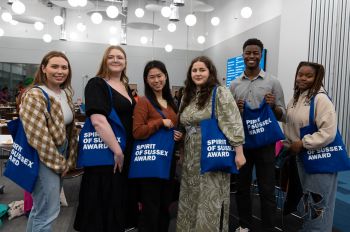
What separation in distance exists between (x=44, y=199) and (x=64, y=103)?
70 cm

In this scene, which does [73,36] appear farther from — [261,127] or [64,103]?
[261,127]

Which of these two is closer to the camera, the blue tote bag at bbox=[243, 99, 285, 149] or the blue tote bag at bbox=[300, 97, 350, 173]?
the blue tote bag at bbox=[300, 97, 350, 173]

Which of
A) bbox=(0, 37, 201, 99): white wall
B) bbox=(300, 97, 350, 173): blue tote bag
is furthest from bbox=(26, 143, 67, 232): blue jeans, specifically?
bbox=(0, 37, 201, 99): white wall

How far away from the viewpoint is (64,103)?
7.72 feet

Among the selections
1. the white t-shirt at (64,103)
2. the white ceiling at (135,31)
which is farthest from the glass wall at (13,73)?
the white t-shirt at (64,103)

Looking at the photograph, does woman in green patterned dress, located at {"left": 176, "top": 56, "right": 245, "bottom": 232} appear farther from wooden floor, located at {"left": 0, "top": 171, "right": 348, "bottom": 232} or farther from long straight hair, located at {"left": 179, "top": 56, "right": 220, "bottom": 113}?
wooden floor, located at {"left": 0, "top": 171, "right": 348, "bottom": 232}

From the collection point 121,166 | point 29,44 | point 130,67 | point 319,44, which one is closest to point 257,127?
point 121,166

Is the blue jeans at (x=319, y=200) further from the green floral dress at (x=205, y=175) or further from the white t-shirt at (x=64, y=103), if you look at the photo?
the white t-shirt at (x=64, y=103)

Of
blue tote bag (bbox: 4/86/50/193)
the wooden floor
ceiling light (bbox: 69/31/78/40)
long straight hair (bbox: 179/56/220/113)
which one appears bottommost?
the wooden floor

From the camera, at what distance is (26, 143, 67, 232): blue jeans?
216cm

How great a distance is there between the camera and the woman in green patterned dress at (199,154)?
229 cm

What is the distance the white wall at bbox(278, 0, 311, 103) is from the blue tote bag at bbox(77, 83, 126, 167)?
5211 mm

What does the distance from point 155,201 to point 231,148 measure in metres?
0.70

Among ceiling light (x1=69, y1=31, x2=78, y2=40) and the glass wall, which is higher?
ceiling light (x1=69, y1=31, x2=78, y2=40)
